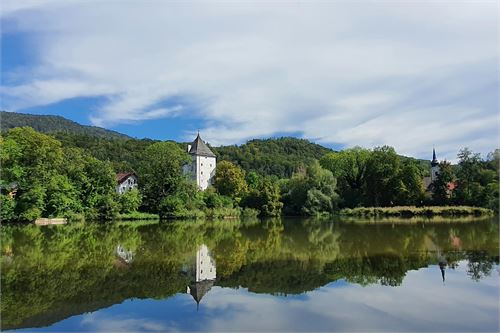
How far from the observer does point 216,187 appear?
61.8 m

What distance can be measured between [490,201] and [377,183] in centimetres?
1326

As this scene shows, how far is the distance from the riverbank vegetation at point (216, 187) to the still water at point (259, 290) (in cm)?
2625

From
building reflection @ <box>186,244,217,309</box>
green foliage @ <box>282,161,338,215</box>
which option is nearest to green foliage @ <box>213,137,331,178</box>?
green foliage @ <box>282,161,338,215</box>

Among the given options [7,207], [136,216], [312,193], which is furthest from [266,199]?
[7,207]

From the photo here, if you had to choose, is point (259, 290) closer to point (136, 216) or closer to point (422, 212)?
point (136, 216)

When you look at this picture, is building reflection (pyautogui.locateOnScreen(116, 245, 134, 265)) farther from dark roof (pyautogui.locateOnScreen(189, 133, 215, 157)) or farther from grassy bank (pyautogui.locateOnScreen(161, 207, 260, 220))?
dark roof (pyautogui.locateOnScreen(189, 133, 215, 157))

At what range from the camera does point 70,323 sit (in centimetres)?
728

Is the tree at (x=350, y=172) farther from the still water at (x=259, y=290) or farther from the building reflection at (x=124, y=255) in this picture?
the still water at (x=259, y=290)

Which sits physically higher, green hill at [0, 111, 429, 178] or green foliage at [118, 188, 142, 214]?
green hill at [0, 111, 429, 178]

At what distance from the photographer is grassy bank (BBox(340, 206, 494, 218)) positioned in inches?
1781

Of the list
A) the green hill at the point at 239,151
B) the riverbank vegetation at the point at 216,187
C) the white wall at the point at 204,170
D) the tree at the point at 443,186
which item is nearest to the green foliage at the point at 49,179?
the riverbank vegetation at the point at 216,187

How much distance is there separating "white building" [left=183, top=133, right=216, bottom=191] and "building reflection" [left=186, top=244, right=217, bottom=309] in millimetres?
57425

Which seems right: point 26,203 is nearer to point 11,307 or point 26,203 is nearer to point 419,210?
point 11,307

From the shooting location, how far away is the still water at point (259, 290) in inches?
277
